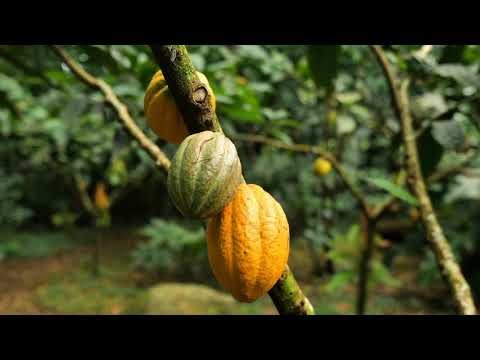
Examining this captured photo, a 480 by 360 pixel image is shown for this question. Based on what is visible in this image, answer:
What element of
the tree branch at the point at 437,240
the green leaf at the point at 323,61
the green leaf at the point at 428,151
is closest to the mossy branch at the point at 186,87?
the tree branch at the point at 437,240

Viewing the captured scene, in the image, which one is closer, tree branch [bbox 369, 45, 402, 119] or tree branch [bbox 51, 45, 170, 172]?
tree branch [bbox 51, 45, 170, 172]

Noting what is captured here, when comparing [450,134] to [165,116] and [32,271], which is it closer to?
[165,116]

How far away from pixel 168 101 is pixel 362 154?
4.88 metres

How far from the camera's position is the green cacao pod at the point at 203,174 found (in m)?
0.47

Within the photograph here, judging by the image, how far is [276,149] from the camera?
4.35 metres

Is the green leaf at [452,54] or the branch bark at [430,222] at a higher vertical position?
the green leaf at [452,54]

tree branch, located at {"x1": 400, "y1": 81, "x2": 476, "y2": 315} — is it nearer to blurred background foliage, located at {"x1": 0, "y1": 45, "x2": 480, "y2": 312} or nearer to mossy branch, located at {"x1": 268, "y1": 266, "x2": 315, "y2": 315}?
blurred background foliage, located at {"x1": 0, "y1": 45, "x2": 480, "y2": 312}

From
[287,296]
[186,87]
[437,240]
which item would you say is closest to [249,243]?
[287,296]

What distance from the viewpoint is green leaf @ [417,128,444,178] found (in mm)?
1102

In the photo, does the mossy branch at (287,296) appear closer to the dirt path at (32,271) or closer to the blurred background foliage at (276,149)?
the blurred background foliage at (276,149)

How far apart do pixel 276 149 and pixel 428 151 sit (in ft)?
10.7

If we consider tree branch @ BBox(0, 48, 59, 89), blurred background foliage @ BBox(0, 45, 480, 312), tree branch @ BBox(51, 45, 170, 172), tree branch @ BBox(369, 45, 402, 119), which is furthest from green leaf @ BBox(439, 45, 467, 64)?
tree branch @ BBox(0, 48, 59, 89)
